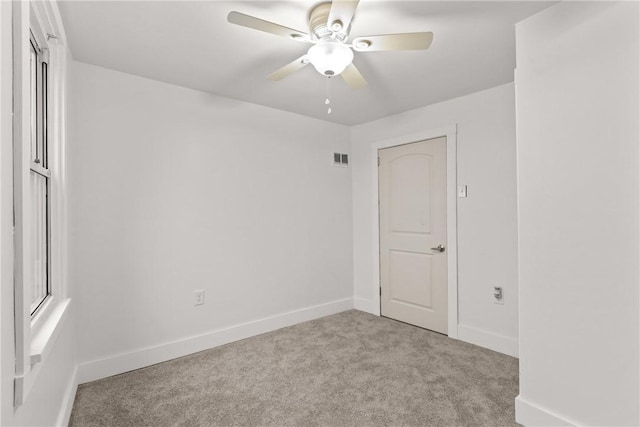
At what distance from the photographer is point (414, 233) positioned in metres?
3.56

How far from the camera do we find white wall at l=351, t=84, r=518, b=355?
2842mm

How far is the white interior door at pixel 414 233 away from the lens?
333 cm

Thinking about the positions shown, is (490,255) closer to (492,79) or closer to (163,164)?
(492,79)

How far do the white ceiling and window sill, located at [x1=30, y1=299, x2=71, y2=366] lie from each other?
157 cm

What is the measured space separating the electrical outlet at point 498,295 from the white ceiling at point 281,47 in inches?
68.8

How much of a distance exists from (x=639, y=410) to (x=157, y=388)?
105 inches

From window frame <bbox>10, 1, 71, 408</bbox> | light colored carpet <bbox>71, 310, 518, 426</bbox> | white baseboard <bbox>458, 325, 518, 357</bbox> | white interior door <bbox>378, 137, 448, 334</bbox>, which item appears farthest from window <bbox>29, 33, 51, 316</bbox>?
white baseboard <bbox>458, 325, 518, 357</bbox>

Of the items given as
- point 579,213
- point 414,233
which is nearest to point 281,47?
point 579,213

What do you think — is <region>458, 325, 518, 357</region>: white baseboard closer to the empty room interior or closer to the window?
the empty room interior

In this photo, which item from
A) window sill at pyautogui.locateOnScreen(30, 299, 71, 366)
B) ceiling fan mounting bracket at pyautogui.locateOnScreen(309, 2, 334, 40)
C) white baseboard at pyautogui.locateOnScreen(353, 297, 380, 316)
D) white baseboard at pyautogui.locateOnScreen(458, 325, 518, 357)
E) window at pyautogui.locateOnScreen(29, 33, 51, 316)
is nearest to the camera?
window sill at pyautogui.locateOnScreen(30, 299, 71, 366)

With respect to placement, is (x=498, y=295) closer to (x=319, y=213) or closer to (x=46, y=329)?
(x=319, y=213)

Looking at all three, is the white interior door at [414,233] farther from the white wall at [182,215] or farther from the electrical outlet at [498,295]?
the white wall at [182,215]

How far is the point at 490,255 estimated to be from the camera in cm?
297

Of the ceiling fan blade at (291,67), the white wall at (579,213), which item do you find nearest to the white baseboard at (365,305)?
the white wall at (579,213)
